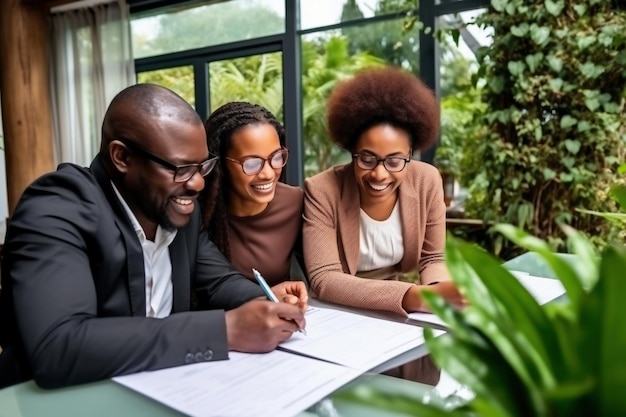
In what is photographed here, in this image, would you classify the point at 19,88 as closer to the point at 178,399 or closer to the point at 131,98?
the point at 131,98

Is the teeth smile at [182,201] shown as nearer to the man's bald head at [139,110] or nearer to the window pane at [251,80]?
the man's bald head at [139,110]

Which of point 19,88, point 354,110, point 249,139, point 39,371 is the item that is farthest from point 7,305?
point 19,88

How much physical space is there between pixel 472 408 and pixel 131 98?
34.3 inches

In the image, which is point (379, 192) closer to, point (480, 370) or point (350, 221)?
point (350, 221)

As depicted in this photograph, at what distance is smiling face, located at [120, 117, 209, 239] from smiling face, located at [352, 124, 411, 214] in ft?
1.84

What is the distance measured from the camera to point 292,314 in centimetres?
95

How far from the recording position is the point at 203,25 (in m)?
4.36

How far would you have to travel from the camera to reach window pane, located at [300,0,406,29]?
3528 millimetres

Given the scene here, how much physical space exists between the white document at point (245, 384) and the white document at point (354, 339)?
4 cm

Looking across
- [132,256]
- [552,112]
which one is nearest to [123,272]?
[132,256]

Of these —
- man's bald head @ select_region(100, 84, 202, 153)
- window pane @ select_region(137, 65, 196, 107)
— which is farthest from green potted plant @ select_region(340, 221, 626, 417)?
window pane @ select_region(137, 65, 196, 107)

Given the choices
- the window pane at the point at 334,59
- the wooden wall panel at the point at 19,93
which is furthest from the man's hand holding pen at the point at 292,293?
the wooden wall panel at the point at 19,93

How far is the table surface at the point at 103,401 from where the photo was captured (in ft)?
2.38

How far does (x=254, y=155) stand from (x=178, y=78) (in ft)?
11.2
